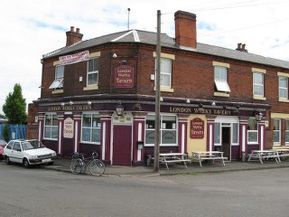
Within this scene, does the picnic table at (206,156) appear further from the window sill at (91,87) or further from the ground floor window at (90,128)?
the window sill at (91,87)

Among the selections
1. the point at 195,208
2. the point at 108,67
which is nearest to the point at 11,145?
the point at 108,67

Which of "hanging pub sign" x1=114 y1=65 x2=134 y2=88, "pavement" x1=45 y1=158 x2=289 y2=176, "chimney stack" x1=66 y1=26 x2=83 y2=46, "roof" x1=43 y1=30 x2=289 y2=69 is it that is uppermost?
"chimney stack" x1=66 y1=26 x2=83 y2=46

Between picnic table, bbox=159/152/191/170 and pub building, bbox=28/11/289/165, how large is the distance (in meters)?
0.71

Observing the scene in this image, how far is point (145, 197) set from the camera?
1345 cm

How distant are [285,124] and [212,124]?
8.13 m

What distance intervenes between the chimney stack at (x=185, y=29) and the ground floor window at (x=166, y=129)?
453cm

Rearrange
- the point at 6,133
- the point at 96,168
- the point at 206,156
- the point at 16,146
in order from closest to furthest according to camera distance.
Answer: the point at 96,168 < the point at 16,146 < the point at 206,156 < the point at 6,133

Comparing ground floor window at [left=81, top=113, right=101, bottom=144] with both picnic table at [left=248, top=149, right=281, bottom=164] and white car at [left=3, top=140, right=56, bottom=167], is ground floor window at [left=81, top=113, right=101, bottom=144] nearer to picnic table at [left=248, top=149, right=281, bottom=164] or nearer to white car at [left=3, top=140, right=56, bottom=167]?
white car at [left=3, top=140, right=56, bottom=167]

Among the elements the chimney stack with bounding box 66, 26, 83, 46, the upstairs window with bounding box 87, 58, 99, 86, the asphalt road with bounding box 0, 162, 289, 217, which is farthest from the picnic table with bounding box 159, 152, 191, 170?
the chimney stack with bounding box 66, 26, 83, 46

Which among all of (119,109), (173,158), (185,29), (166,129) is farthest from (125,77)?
(185,29)

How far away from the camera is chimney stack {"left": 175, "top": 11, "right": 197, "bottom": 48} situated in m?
26.9

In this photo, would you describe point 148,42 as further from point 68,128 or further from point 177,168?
point 68,128

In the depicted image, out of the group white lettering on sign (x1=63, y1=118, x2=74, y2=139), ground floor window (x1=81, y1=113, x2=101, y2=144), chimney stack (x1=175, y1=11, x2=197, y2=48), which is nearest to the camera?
ground floor window (x1=81, y1=113, x2=101, y2=144)

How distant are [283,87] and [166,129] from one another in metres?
11.2
